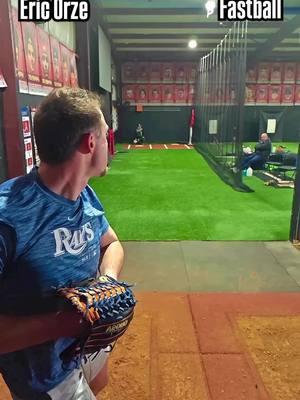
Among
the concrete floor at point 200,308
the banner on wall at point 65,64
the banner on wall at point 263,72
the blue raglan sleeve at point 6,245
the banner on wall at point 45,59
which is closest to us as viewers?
the blue raglan sleeve at point 6,245

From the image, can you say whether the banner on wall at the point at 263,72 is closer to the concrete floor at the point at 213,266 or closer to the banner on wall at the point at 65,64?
the banner on wall at the point at 65,64

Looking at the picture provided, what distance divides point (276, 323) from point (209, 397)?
0.94 metres

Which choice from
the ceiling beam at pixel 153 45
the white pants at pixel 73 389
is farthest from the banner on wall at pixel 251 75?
the white pants at pixel 73 389

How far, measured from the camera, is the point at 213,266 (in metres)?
3.71

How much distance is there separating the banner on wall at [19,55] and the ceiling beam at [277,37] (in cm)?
880

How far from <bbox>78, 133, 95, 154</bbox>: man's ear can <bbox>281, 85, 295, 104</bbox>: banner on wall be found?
1834cm

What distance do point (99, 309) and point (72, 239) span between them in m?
0.23

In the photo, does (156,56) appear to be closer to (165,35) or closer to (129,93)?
(129,93)

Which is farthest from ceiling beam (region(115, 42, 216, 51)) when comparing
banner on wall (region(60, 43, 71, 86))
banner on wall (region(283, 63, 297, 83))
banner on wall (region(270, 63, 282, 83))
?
banner on wall (region(60, 43, 71, 86))

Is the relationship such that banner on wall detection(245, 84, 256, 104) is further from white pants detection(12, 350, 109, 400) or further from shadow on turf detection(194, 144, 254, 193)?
white pants detection(12, 350, 109, 400)

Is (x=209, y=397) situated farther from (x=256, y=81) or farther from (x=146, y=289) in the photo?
(x=256, y=81)

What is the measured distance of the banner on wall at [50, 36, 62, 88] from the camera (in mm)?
5585

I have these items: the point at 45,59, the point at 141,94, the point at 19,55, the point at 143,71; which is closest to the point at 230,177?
the point at 45,59

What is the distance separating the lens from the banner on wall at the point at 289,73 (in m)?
17.2
